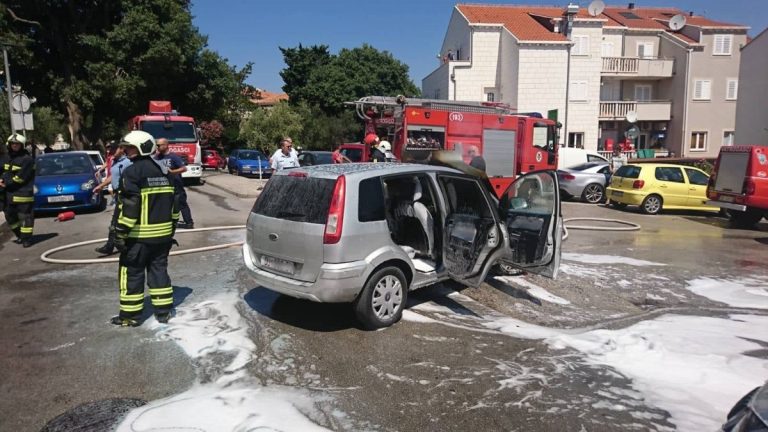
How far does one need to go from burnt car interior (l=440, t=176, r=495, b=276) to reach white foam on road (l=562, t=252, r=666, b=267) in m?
Result: 3.41

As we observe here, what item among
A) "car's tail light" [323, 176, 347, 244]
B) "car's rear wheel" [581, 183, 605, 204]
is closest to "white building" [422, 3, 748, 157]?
"car's rear wheel" [581, 183, 605, 204]

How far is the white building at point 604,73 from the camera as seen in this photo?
32.8 m

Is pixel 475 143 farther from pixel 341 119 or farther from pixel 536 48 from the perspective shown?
pixel 341 119

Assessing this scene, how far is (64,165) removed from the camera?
14.0m

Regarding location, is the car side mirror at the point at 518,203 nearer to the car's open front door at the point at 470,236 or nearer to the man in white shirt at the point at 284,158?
the car's open front door at the point at 470,236

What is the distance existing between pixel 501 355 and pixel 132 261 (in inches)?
141

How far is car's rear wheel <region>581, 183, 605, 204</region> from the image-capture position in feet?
60.5

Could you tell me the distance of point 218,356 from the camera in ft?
15.6

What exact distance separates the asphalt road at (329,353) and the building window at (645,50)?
32.6m

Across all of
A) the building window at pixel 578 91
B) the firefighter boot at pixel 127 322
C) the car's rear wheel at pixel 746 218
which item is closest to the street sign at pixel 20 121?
the firefighter boot at pixel 127 322

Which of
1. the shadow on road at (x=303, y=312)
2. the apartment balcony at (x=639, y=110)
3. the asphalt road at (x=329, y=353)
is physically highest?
the apartment balcony at (x=639, y=110)

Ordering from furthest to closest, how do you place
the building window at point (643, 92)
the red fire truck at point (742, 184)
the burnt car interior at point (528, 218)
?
the building window at point (643, 92) < the red fire truck at point (742, 184) < the burnt car interior at point (528, 218)

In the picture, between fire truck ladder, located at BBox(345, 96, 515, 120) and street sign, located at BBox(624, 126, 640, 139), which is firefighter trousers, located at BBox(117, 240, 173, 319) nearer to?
fire truck ladder, located at BBox(345, 96, 515, 120)

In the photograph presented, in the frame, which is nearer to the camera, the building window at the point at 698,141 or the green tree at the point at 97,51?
the green tree at the point at 97,51
